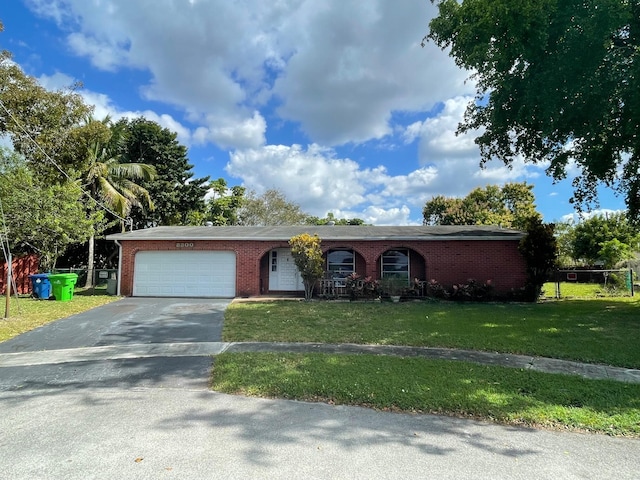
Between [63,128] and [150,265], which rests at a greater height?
→ [63,128]

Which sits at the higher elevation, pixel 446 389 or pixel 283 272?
pixel 283 272

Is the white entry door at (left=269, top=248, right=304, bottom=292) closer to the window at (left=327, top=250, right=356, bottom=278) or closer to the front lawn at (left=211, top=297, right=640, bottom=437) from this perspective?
the window at (left=327, top=250, right=356, bottom=278)

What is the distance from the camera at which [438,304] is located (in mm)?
13570

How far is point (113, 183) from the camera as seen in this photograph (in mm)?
23500

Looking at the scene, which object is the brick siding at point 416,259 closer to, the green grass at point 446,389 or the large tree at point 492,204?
the green grass at point 446,389

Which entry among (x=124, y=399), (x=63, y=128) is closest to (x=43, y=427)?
(x=124, y=399)

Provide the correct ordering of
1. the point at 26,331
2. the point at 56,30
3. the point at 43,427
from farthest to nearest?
the point at 56,30
the point at 26,331
the point at 43,427

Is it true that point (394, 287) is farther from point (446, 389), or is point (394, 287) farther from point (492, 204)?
point (492, 204)

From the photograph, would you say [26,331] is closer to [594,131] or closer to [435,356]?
[435,356]

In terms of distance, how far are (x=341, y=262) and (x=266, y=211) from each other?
21.7 meters

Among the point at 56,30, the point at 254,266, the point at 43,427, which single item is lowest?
the point at 43,427

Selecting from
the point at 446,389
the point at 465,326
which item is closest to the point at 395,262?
the point at 465,326

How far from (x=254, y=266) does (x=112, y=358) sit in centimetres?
958

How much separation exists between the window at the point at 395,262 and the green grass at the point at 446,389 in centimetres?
1025
